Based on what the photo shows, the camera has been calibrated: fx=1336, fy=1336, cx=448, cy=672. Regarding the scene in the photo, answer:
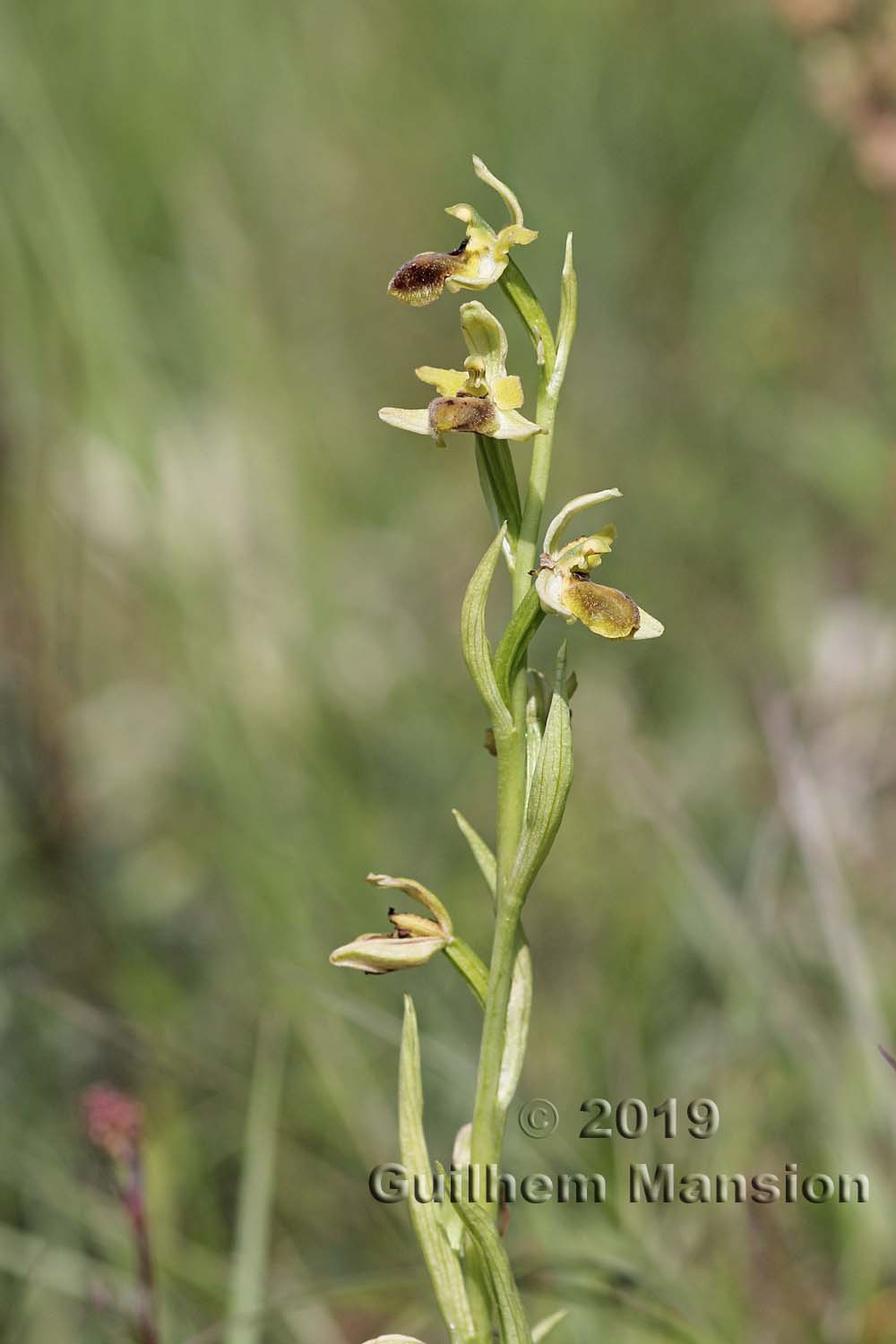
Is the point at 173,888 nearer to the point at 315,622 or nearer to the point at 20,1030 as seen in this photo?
the point at 20,1030

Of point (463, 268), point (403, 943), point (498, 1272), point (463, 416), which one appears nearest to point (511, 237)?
point (463, 268)

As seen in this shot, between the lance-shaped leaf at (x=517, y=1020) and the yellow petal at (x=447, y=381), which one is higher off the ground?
the yellow petal at (x=447, y=381)

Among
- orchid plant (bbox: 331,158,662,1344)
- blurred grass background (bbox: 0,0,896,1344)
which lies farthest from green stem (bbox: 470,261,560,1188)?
blurred grass background (bbox: 0,0,896,1344)

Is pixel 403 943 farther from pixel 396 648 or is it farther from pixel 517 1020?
pixel 396 648

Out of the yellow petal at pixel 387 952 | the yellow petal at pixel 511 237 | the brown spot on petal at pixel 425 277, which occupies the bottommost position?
the yellow petal at pixel 387 952

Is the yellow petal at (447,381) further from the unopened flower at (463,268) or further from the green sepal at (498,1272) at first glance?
the green sepal at (498,1272)

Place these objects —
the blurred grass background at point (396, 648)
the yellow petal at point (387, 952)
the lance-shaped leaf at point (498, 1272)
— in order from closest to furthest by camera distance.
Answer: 1. the lance-shaped leaf at point (498, 1272)
2. the yellow petal at point (387, 952)
3. the blurred grass background at point (396, 648)

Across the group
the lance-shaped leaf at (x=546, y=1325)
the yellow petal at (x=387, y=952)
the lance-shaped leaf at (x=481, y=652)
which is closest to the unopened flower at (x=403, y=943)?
the yellow petal at (x=387, y=952)

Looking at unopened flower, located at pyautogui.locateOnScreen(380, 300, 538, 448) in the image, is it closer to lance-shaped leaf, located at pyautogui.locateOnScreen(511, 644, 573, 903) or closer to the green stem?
the green stem
